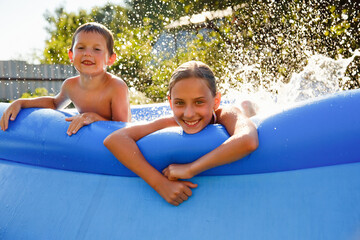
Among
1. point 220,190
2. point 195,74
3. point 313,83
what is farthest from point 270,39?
point 220,190

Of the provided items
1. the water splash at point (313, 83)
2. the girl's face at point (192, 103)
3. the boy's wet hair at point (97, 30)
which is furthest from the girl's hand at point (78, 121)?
the water splash at point (313, 83)

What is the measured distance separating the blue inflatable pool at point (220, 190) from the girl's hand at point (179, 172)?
6cm

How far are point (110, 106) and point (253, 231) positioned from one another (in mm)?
1423

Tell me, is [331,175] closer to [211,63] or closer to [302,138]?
[302,138]

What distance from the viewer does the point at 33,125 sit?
2031mm

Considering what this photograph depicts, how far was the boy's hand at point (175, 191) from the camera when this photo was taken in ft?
5.05

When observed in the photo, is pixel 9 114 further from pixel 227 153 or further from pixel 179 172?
pixel 227 153

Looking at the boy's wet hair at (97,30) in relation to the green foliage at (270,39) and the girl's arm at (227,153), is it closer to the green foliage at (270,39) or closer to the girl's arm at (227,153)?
the girl's arm at (227,153)

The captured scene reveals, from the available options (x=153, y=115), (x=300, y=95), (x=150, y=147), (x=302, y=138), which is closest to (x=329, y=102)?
(x=302, y=138)

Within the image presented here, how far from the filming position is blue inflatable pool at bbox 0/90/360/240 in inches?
55.2

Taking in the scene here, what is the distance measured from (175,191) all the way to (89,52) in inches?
48.6

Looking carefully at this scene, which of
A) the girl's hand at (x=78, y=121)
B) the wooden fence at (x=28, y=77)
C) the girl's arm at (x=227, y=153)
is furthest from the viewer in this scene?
the wooden fence at (x=28, y=77)

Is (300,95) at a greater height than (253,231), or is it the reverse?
(300,95)

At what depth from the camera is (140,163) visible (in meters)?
1.62
